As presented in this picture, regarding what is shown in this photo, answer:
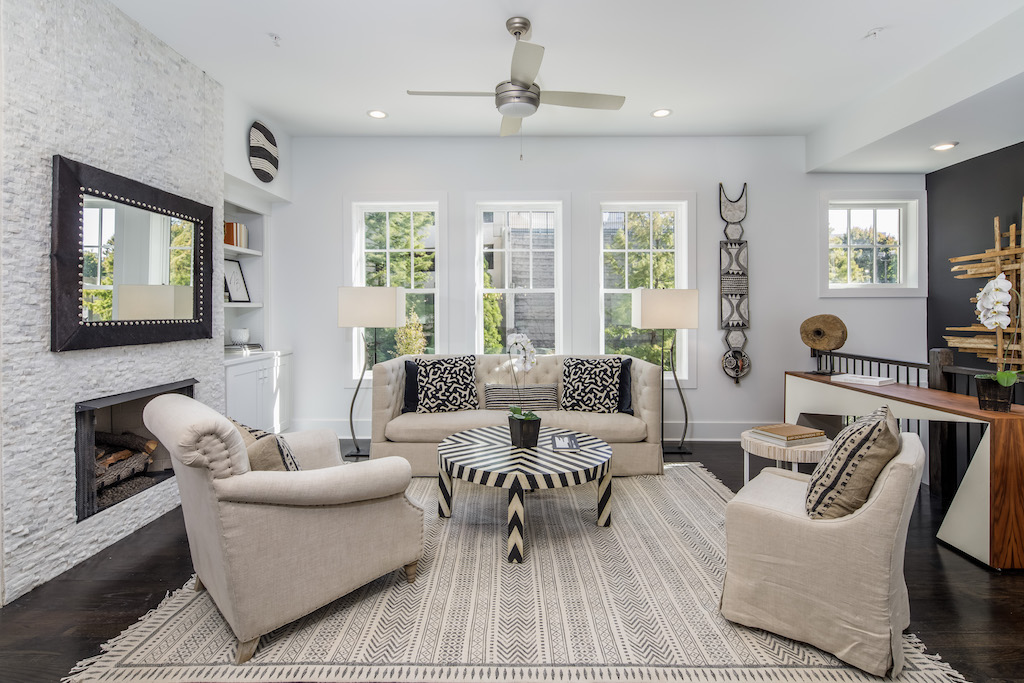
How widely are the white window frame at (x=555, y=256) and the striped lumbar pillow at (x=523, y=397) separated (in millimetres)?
782

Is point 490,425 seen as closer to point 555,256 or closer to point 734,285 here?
point 555,256

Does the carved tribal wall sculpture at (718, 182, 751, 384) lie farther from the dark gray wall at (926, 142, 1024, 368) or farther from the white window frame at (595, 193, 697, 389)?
the dark gray wall at (926, 142, 1024, 368)

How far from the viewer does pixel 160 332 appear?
10.1ft

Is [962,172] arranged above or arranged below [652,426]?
above

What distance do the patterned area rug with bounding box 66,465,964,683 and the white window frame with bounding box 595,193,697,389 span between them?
2.40m

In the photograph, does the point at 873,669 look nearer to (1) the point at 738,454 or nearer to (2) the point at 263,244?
(1) the point at 738,454

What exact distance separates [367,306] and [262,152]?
1.51 meters

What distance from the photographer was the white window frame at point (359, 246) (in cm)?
490

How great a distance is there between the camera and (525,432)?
292cm

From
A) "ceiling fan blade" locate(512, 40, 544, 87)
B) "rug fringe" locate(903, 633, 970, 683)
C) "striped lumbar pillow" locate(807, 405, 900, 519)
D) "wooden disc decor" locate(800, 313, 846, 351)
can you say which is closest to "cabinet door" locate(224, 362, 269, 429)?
"ceiling fan blade" locate(512, 40, 544, 87)

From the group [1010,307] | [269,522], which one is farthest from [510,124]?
[1010,307]

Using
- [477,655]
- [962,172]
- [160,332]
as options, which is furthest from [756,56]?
[160,332]

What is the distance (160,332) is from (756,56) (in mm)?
4039

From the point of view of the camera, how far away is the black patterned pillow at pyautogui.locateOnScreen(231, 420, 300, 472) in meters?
1.94
